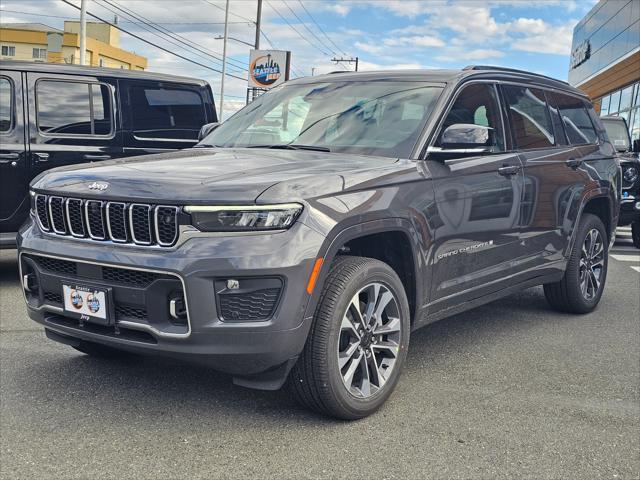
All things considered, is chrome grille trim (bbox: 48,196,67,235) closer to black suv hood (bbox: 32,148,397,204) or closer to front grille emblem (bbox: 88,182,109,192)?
black suv hood (bbox: 32,148,397,204)

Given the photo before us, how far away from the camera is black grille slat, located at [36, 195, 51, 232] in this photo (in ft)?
11.8

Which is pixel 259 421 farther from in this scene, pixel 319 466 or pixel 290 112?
pixel 290 112

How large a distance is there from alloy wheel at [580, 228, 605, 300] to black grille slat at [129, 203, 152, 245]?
12.9ft

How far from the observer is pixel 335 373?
3.39 metres

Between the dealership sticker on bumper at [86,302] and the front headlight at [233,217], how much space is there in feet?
1.91

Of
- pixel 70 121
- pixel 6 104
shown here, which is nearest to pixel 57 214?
pixel 6 104

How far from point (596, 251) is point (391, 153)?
2904 mm

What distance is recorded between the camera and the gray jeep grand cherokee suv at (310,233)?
3.11m

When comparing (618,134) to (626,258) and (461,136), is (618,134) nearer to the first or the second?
(626,258)

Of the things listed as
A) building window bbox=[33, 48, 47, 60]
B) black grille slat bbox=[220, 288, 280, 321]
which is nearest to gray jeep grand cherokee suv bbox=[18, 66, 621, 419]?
black grille slat bbox=[220, 288, 280, 321]

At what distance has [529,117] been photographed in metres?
5.25

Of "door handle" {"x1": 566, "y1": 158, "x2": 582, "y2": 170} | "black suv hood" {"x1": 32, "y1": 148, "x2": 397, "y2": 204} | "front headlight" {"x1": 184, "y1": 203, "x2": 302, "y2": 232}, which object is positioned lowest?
"front headlight" {"x1": 184, "y1": 203, "x2": 302, "y2": 232}

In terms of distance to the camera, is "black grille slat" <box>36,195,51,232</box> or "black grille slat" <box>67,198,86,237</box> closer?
"black grille slat" <box>67,198,86,237</box>

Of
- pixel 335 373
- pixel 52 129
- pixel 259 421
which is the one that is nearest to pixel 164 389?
pixel 259 421
